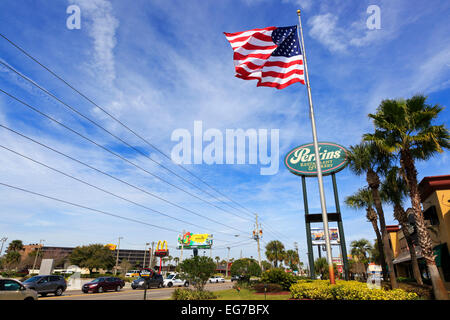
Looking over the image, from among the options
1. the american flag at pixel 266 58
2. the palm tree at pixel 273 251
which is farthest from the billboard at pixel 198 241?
the american flag at pixel 266 58

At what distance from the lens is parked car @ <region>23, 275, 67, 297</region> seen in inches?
743

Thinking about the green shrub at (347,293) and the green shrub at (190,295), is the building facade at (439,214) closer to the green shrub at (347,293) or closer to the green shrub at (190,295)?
the green shrub at (347,293)

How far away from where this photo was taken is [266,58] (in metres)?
13.1

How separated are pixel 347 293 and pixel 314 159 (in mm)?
12027

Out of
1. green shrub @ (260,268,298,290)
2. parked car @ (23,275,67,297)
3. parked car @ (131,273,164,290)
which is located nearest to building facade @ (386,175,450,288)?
green shrub @ (260,268,298,290)

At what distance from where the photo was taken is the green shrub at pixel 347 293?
900 centimetres

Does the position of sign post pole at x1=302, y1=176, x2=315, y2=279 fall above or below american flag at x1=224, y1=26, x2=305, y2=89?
below

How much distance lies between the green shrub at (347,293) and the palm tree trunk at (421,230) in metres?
4.46

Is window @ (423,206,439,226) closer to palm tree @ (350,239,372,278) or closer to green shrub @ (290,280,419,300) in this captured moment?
green shrub @ (290,280,419,300)

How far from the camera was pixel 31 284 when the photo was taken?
18703 millimetres

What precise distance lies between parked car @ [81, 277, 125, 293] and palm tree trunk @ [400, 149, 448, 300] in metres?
25.4
